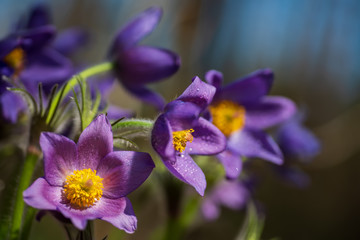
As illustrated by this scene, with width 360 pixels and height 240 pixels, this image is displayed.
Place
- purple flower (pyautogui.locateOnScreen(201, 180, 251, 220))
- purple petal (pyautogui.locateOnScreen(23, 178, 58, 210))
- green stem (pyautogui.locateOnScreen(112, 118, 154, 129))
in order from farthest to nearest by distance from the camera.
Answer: purple flower (pyautogui.locateOnScreen(201, 180, 251, 220)) < green stem (pyautogui.locateOnScreen(112, 118, 154, 129)) < purple petal (pyautogui.locateOnScreen(23, 178, 58, 210))

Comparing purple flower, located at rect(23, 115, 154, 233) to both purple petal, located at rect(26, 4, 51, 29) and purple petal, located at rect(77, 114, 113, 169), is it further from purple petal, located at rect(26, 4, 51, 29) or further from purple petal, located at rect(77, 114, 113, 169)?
purple petal, located at rect(26, 4, 51, 29)

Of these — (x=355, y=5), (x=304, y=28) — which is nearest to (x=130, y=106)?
(x=304, y=28)

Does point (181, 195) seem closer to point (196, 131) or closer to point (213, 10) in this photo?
point (196, 131)

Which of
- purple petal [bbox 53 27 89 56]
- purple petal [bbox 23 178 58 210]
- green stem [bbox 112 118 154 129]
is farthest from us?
purple petal [bbox 53 27 89 56]

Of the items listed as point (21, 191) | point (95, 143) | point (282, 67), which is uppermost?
point (95, 143)

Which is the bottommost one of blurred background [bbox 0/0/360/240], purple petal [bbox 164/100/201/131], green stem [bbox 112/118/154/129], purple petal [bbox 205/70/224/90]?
blurred background [bbox 0/0/360/240]

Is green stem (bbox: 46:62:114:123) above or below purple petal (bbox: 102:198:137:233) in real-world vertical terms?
above

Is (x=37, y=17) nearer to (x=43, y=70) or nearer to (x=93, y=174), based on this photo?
(x=43, y=70)

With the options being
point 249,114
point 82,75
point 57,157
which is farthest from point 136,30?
point 57,157

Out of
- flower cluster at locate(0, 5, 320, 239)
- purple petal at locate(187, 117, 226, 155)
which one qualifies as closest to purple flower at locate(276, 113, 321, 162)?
flower cluster at locate(0, 5, 320, 239)
